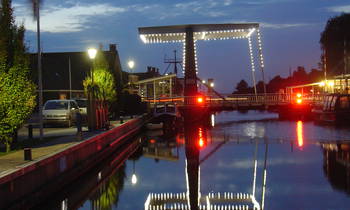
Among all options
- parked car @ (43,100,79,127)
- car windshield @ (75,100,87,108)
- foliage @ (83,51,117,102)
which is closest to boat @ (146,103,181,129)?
foliage @ (83,51,117,102)

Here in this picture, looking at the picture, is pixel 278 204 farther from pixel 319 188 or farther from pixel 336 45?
pixel 336 45

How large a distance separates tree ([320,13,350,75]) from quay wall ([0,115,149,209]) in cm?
5891

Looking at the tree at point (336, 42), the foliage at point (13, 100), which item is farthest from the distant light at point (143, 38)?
the tree at point (336, 42)

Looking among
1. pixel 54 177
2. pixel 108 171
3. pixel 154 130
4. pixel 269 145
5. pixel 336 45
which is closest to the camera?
pixel 54 177

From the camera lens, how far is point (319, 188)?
1551 centimetres

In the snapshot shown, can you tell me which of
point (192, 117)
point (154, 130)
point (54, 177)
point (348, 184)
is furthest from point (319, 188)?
point (192, 117)

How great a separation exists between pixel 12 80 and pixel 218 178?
26.9ft

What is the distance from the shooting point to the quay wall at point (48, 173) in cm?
1200

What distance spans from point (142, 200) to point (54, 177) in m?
2.88

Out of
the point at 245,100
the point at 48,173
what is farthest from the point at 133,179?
the point at 245,100

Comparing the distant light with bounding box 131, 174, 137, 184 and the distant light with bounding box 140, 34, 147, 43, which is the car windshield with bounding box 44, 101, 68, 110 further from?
the distant light with bounding box 140, 34, 147, 43

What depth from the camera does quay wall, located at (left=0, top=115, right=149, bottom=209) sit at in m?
12.0

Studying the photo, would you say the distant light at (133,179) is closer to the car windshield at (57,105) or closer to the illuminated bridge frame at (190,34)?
the car windshield at (57,105)

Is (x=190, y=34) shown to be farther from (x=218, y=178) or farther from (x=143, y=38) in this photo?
(x=218, y=178)
